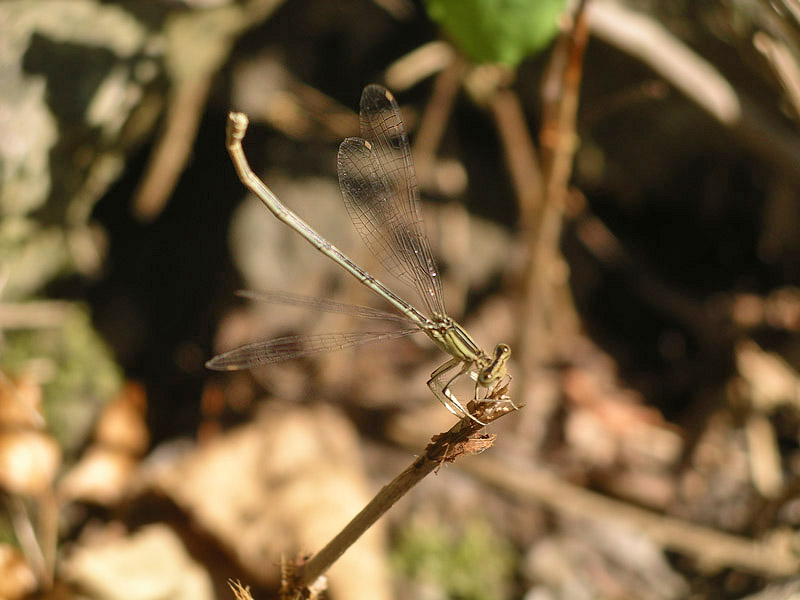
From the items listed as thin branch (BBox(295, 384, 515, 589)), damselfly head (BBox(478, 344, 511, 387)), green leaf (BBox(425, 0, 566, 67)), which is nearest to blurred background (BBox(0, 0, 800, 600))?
green leaf (BBox(425, 0, 566, 67))

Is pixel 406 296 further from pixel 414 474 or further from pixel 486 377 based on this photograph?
pixel 414 474

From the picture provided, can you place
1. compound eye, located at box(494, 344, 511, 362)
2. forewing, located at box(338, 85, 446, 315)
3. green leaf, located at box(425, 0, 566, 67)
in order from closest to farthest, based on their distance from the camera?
compound eye, located at box(494, 344, 511, 362) < green leaf, located at box(425, 0, 566, 67) < forewing, located at box(338, 85, 446, 315)

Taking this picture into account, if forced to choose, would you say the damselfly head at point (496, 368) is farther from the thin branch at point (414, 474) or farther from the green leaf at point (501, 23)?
the green leaf at point (501, 23)

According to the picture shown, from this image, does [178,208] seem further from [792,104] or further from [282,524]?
[792,104]

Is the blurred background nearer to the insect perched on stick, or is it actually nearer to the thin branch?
the insect perched on stick

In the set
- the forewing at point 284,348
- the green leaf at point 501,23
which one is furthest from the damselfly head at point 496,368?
the green leaf at point 501,23

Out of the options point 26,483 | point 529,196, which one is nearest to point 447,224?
point 529,196

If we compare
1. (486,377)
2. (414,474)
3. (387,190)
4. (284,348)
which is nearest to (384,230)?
(387,190)
